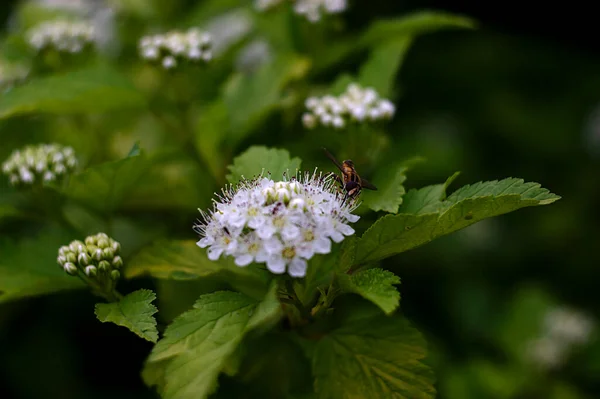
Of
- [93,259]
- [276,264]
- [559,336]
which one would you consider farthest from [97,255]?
[559,336]

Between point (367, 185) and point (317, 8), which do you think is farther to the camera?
point (317, 8)

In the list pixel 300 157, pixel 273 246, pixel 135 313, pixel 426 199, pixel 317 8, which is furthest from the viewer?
pixel 317 8

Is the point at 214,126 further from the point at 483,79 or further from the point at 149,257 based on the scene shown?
the point at 483,79

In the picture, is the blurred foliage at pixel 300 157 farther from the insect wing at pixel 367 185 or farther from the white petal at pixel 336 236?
the white petal at pixel 336 236

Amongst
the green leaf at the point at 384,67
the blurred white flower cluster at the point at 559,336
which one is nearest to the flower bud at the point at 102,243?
the green leaf at the point at 384,67

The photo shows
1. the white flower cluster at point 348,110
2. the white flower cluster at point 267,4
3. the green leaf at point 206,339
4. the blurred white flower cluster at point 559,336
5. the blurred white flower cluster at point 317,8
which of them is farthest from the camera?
the blurred white flower cluster at point 559,336

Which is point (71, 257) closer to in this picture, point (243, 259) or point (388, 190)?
point (243, 259)

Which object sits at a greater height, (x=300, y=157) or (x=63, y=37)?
(x=63, y=37)
